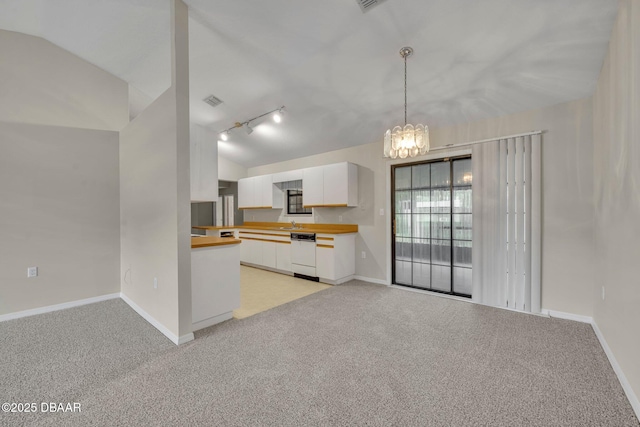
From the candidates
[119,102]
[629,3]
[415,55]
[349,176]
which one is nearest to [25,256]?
[119,102]

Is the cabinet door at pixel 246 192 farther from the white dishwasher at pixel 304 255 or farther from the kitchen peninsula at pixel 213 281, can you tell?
the kitchen peninsula at pixel 213 281

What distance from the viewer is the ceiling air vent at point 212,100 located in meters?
3.95

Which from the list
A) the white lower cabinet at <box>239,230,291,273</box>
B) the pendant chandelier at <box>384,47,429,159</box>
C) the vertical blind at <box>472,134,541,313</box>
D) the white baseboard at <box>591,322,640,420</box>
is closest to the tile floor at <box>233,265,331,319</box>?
the white lower cabinet at <box>239,230,291,273</box>

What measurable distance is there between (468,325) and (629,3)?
2921 millimetres

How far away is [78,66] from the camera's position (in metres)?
3.66

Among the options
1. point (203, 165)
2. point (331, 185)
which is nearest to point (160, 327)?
point (203, 165)

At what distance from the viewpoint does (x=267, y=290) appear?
4.26 meters

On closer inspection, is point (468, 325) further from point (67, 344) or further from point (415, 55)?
point (67, 344)

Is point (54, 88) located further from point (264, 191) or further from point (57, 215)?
point (264, 191)

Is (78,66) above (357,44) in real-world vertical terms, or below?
above

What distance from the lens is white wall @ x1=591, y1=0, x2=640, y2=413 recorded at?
173cm

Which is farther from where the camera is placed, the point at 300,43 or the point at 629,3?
the point at 300,43

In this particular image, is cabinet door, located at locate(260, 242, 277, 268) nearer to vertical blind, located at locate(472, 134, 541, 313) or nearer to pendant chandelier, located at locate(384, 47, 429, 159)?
pendant chandelier, located at locate(384, 47, 429, 159)

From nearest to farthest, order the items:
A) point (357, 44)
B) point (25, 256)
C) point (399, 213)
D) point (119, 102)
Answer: point (357, 44), point (25, 256), point (119, 102), point (399, 213)
